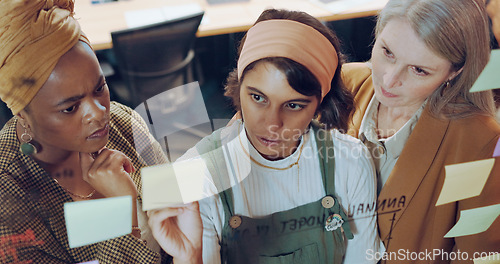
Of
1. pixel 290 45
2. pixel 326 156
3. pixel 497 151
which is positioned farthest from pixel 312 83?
pixel 497 151

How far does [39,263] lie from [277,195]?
1.75ft

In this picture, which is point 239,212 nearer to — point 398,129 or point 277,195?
point 277,195

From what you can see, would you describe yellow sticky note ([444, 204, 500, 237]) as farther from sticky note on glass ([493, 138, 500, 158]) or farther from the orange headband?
the orange headband

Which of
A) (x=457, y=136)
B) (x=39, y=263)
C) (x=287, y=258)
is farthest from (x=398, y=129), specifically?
(x=39, y=263)

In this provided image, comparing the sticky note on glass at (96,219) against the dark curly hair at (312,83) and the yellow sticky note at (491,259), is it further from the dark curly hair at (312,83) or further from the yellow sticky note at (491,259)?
the yellow sticky note at (491,259)

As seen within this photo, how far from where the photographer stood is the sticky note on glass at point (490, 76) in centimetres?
96

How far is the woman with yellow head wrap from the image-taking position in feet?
2.26

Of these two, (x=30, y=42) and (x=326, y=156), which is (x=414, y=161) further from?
(x=30, y=42)

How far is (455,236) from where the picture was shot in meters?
1.20

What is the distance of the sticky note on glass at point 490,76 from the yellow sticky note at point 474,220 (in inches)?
14.0

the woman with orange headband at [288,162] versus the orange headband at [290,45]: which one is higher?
the orange headband at [290,45]

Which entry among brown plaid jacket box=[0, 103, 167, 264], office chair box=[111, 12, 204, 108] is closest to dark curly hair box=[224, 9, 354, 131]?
office chair box=[111, 12, 204, 108]

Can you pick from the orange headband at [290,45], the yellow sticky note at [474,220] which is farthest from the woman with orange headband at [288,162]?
the yellow sticky note at [474,220]

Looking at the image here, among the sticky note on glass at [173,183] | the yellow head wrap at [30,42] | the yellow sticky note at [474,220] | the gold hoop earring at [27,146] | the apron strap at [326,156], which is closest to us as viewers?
the yellow head wrap at [30,42]
